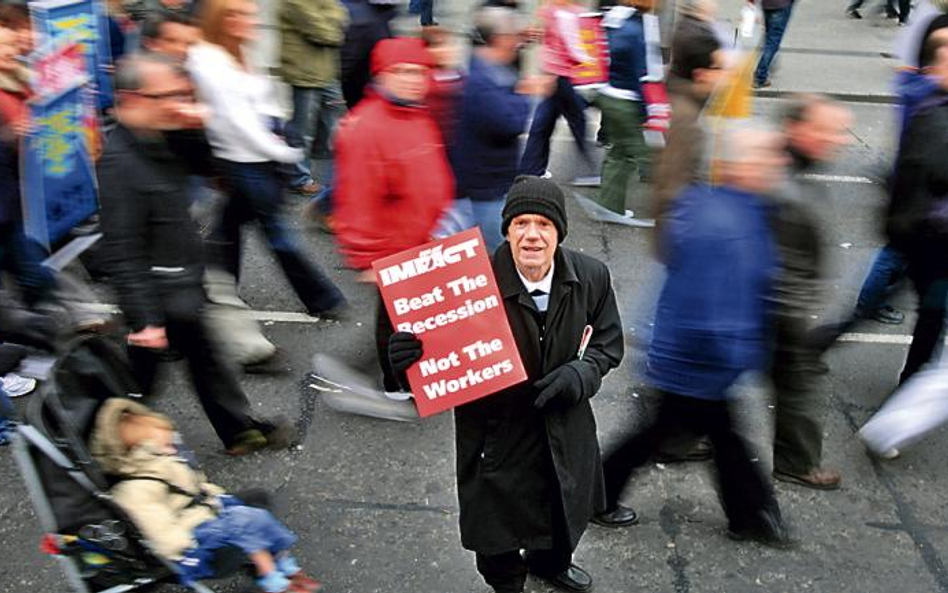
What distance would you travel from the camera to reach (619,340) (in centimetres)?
358

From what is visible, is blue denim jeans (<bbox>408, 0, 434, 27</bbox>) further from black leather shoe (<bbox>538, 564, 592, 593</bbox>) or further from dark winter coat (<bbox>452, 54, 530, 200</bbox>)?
black leather shoe (<bbox>538, 564, 592, 593</bbox>)

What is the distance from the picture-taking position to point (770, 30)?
11.0 m

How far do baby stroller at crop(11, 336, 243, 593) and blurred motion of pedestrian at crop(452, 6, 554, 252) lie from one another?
7.55 feet

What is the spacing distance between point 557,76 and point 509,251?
14.5 ft

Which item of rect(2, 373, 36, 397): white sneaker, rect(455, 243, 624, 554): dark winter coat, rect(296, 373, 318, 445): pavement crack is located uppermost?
rect(455, 243, 624, 554): dark winter coat

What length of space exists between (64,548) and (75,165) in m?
3.40

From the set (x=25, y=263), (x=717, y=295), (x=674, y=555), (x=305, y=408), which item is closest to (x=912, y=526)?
(x=674, y=555)

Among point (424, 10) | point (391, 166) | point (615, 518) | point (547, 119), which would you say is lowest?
point (615, 518)

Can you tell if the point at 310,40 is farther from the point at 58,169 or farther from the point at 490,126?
the point at 490,126

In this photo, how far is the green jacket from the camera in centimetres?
743

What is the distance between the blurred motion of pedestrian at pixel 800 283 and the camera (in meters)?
4.17

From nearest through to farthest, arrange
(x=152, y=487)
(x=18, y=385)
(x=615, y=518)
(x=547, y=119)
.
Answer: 1. (x=152, y=487)
2. (x=615, y=518)
3. (x=18, y=385)
4. (x=547, y=119)

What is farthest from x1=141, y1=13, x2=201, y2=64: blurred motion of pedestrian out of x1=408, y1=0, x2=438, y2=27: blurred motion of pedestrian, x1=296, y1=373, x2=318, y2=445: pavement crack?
x1=408, y1=0, x2=438, y2=27: blurred motion of pedestrian

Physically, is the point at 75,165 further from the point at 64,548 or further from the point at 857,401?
the point at 857,401
